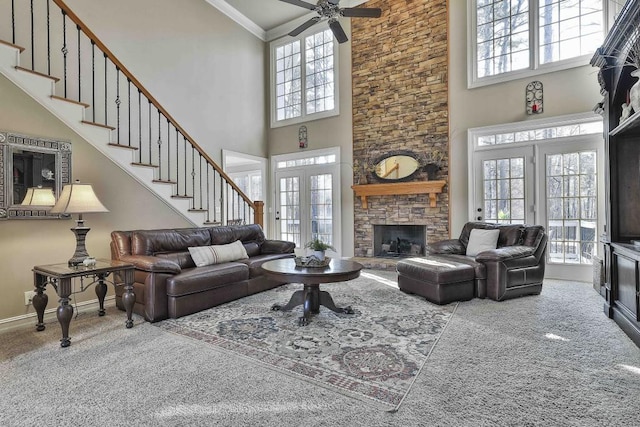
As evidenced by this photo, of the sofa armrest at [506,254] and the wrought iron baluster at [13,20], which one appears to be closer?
the wrought iron baluster at [13,20]

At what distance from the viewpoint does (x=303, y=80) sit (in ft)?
23.7

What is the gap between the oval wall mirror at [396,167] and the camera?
6016 millimetres

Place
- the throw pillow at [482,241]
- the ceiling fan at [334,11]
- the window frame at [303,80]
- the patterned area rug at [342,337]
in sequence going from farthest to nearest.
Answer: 1. the window frame at [303,80]
2. the throw pillow at [482,241]
3. the ceiling fan at [334,11]
4. the patterned area rug at [342,337]

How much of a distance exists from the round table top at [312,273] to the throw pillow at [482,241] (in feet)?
6.64

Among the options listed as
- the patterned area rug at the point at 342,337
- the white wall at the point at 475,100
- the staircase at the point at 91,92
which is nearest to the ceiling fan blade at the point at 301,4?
the staircase at the point at 91,92

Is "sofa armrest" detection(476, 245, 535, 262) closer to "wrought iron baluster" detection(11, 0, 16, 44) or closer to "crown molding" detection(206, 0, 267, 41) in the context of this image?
"wrought iron baluster" detection(11, 0, 16, 44)

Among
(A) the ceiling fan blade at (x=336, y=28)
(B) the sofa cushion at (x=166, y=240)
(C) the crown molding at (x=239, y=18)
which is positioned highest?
(C) the crown molding at (x=239, y=18)

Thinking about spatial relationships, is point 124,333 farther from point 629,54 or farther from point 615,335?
point 629,54

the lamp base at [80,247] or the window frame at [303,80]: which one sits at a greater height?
the window frame at [303,80]

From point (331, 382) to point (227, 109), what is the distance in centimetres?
581

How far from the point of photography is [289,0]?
3824 millimetres

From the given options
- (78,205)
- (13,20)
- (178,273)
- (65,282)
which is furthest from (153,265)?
(13,20)

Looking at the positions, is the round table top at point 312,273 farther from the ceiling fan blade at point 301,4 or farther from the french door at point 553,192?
the french door at point 553,192

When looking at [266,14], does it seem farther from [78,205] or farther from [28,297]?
[28,297]
